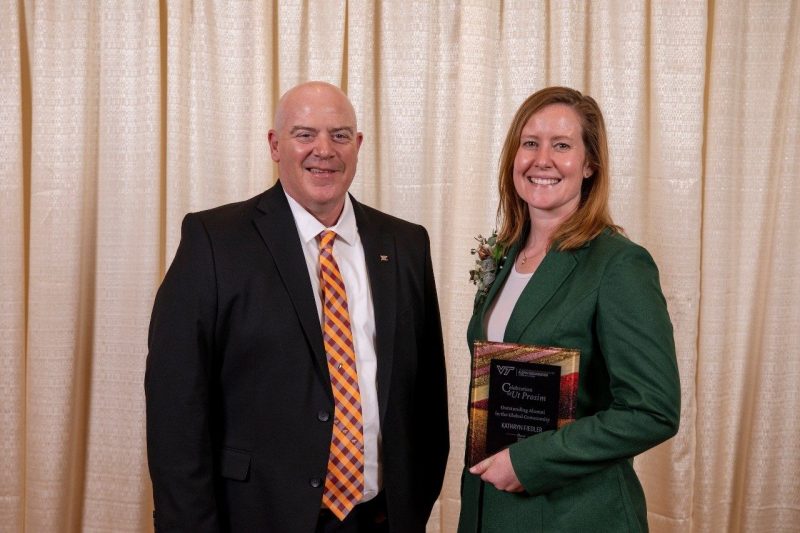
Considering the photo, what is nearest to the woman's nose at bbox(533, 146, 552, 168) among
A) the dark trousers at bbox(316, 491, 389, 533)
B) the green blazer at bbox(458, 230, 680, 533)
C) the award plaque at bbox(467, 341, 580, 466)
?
the green blazer at bbox(458, 230, 680, 533)

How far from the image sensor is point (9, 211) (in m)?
3.05

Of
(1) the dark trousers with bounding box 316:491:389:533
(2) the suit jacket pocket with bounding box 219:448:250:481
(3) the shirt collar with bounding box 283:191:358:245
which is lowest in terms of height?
(1) the dark trousers with bounding box 316:491:389:533

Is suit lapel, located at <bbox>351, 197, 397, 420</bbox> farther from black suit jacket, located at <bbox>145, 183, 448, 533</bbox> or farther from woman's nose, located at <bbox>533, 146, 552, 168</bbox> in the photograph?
woman's nose, located at <bbox>533, 146, 552, 168</bbox>

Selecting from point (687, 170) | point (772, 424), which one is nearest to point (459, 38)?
point (687, 170)

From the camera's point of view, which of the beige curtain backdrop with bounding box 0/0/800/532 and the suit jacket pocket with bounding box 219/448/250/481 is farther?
the beige curtain backdrop with bounding box 0/0/800/532

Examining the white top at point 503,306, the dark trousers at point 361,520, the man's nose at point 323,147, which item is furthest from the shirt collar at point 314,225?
the dark trousers at point 361,520

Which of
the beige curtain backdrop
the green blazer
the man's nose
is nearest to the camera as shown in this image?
the green blazer

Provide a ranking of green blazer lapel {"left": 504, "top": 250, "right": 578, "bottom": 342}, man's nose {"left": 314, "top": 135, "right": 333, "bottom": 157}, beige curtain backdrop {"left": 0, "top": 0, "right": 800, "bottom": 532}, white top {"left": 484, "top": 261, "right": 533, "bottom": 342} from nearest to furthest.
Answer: green blazer lapel {"left": 504, "top": 250, "right": 578, "bottom": 342}
white top {"left": 484, "top": 261, "right": 533, "bottom": 342}
man's nose {"left": 314, "top": 135, "right": 333, "bottom": 157}
beige curtain backdrop {"left": 0, "top": 0, "right": 800, "bottom": 532}

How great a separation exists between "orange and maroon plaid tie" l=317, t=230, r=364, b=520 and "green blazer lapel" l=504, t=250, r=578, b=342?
407 mm

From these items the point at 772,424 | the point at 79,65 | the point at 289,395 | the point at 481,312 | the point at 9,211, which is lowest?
the point at 772,424

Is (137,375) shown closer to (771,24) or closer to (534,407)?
(534,407)

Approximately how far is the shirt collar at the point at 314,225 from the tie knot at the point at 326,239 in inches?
0.4

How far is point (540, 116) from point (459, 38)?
1.15 metres

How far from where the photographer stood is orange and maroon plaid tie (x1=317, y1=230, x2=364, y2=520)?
1987 millimetres
